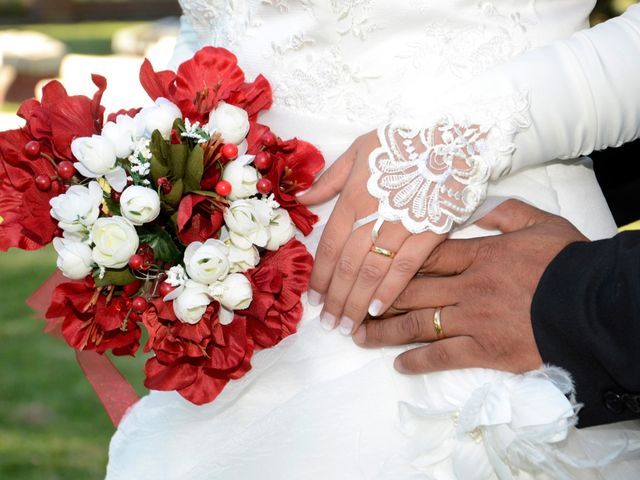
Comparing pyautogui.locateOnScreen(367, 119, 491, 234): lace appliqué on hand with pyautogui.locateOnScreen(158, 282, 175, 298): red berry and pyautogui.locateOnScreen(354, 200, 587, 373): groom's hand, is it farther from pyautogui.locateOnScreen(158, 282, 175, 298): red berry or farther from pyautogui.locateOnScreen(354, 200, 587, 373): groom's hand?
pyautogui.locateOnScreen(158, 282, 175, 298): red berry

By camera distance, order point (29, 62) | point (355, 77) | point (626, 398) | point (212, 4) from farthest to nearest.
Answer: point (29, 62) → point (212, 4) → point (355, 77) → point (626, 398)

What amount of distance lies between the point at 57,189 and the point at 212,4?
562 millimetres

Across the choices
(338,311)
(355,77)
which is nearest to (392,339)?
(338,311)

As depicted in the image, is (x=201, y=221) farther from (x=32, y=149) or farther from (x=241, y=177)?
(x=32, y=149)

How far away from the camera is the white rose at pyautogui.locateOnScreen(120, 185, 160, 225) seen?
142 cm

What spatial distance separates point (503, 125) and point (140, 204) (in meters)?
0.65

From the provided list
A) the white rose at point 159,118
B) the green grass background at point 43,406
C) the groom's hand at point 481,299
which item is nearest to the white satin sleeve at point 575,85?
the groom's hand at point 481,299

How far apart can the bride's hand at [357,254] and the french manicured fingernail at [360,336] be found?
1cm

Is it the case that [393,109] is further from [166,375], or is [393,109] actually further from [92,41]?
[92,41]

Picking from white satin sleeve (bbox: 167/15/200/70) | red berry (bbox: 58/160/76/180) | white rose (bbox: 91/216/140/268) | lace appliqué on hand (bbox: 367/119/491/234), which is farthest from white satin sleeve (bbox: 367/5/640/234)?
white satin sleeve (bbox: 167/15/200/70)

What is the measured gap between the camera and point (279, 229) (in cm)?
159

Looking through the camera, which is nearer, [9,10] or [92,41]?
[92,41]

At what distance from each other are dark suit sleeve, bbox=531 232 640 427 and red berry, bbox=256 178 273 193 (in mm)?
503

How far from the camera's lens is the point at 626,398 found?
4.54ft
